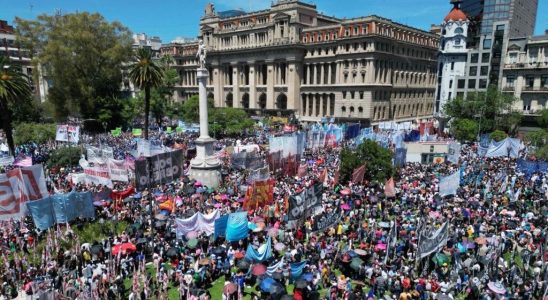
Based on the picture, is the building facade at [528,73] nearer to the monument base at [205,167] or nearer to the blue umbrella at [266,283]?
the monument base at [205,167]

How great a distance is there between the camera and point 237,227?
1888cm

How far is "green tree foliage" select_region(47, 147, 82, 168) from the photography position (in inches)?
1344

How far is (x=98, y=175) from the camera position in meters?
28.0

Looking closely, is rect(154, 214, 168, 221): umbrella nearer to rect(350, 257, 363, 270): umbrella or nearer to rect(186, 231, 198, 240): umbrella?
rect(186, 231, 198, 240): umbrella

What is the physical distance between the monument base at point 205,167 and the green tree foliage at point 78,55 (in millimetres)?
31626

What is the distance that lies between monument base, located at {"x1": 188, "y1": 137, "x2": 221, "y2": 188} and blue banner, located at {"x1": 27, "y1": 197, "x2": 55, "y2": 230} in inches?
486

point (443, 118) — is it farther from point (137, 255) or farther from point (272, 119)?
point (137, 255)

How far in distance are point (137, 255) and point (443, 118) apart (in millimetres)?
57343

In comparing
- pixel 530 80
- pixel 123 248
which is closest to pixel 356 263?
pixel 123 248

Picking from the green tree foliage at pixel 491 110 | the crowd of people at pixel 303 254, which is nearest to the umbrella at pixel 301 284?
the crowd of people at pixel 303 254

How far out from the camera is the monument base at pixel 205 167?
3082 centimetres

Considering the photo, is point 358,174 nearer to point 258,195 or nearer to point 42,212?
point 258,195

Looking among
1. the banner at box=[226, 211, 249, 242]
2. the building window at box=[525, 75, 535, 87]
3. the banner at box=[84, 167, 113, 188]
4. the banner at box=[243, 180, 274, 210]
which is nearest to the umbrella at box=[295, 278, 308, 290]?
the banner at box=[226, 211, 249, 242]

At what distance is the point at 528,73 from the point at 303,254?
4983 cm
